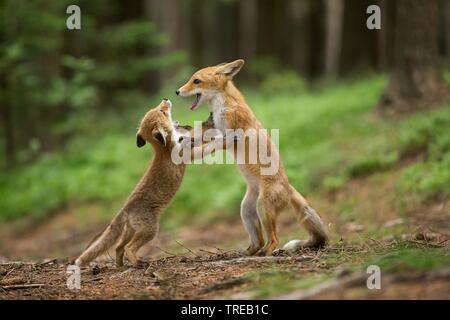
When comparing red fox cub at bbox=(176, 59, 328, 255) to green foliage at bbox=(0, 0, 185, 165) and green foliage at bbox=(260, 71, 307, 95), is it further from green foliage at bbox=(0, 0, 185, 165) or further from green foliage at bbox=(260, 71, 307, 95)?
green foliage at bbox=(260, 71, 307, 95)

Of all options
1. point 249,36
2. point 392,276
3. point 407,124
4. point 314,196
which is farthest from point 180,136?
point 249,36

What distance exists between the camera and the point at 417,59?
49.4ft

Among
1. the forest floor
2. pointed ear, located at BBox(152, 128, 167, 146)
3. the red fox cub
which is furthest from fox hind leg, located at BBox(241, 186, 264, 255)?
pointed ear, located at BBox(152, 128, 167, 146)

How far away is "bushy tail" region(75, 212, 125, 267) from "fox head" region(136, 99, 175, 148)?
1137mm

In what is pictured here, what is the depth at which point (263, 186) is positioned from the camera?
27.2ft

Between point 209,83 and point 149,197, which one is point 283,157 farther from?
point 149,197

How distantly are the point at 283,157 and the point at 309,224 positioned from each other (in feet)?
24.0

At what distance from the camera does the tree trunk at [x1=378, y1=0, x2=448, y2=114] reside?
15.0m

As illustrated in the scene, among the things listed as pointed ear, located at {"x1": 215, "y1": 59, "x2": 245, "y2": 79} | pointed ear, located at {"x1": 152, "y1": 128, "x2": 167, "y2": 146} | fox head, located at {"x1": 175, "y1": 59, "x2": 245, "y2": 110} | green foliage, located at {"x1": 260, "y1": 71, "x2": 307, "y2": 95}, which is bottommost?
pointed ear, located at {"x1": 152, "y1": 128, "x2": 167, "y2": 146}

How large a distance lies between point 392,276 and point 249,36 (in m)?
33.7

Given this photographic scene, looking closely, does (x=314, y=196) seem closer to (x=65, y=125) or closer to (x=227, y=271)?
(x=227, y=271)

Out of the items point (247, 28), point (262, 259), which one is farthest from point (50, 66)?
point (247, 28)

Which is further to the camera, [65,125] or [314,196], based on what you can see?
[65,125]

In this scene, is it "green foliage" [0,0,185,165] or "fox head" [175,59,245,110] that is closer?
"fox head" [175,59,245,110]
